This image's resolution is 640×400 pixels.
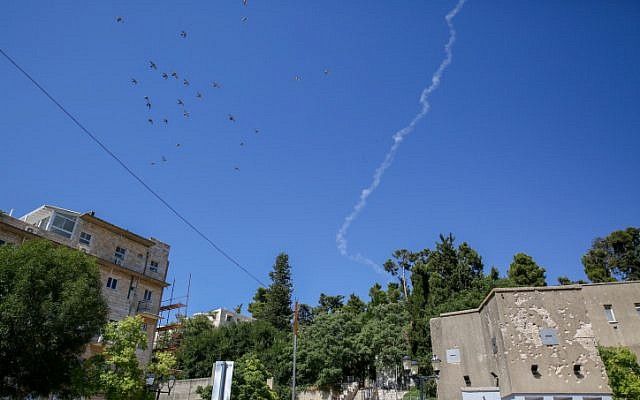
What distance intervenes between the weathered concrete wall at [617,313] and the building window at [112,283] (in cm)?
2838

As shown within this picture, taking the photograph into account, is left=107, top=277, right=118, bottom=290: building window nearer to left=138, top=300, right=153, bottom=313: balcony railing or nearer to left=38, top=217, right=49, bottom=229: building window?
left=138, top=300, right=153, bottom=313: balcony railing

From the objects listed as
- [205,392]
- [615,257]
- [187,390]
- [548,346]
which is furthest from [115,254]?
[615,257]

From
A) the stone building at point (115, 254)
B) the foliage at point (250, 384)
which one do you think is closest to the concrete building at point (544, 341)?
the foliage at point (250, 384)

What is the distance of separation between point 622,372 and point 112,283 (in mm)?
28725

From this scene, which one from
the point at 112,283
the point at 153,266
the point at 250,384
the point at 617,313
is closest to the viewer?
the point at 617,313

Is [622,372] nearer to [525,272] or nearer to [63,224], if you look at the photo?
[525,272]

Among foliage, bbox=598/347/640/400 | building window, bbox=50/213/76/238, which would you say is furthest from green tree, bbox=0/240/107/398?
foliage, bbox=598/347/640/400

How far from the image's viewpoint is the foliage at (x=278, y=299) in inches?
2082

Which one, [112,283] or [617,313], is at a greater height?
[112,283]

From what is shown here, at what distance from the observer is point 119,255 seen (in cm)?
3081

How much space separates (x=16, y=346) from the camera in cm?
1794

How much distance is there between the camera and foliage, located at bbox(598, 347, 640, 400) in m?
17.0

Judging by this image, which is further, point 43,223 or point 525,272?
point 525,272

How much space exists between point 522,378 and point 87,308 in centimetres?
1915
